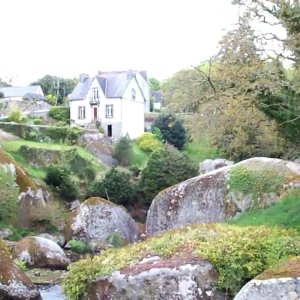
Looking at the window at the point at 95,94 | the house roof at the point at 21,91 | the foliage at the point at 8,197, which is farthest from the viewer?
the house roof at the point at 21,91

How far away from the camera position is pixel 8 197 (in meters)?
30.7

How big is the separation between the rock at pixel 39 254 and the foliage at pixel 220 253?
10.3m

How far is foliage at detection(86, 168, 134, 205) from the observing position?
1487 inches

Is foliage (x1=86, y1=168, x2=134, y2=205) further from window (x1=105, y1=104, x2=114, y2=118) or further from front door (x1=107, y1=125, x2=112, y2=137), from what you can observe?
window (x1=105, y1=104, x2=114, y2=118)

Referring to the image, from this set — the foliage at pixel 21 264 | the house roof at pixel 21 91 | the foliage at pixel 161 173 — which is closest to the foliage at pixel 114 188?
the foliage at pixel 161 173

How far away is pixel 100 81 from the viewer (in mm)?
63562

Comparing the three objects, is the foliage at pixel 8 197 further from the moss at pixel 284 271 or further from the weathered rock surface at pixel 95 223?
the moss at pixel 284 271

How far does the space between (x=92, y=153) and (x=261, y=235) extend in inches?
1536

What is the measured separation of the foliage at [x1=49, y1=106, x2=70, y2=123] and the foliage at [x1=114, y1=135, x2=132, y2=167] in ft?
39.4

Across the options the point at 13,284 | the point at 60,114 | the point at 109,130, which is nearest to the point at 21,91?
the point at 60,114

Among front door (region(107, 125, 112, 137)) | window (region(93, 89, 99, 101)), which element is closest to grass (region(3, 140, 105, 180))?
front door (region(107, 125, 112, 137))

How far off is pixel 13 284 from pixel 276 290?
9.44 m

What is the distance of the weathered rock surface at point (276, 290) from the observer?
28.7 ft

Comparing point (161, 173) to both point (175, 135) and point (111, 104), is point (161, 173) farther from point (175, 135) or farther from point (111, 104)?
point (111, 104)
